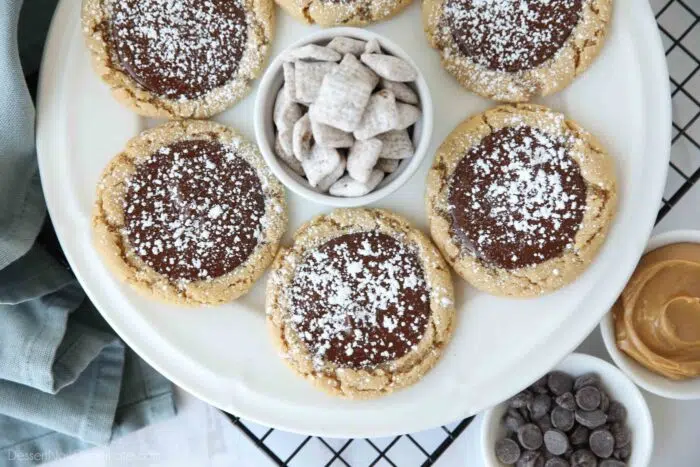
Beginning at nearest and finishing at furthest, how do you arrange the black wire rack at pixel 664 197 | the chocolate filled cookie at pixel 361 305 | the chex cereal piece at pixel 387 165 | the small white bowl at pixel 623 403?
the chex cereal piece at pixel 387 165, the chocolate filled cookie at pixel 361 305, the small white bowl at pixel 623 403, the black wire rack at pixel 664 197

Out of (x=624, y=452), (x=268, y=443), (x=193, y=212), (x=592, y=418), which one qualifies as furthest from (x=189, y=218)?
(x=624, y=452)

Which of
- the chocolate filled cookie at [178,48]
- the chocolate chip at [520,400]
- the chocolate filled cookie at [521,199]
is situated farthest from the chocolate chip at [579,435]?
the chocolate filled cookie at [178,48]

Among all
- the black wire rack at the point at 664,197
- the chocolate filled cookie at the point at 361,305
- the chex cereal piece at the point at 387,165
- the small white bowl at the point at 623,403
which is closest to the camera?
the chex cereal piece at the point at 387,165

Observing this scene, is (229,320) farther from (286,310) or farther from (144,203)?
(144,203)

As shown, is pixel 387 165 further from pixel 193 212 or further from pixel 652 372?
pixel 652 372

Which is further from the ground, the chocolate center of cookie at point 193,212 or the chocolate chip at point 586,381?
the chocolate center of cookie at point 193,212

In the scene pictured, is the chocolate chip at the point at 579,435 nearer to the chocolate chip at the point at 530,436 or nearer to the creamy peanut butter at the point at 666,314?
the chocolate chip at the point at 530,436

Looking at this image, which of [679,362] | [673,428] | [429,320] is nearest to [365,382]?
[429,320]

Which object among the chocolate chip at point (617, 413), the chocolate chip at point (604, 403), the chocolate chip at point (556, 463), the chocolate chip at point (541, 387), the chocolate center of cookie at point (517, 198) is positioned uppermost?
the chocolate center of cookie at point (517, 198)
